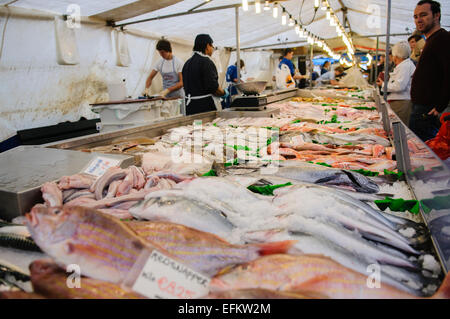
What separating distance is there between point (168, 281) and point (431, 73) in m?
4.56

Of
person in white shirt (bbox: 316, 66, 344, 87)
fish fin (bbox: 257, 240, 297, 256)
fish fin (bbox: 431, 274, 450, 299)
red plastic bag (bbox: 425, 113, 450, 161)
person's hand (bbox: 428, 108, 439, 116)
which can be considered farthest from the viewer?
person in white shirt (bbox: 316, 66, 344, 87)

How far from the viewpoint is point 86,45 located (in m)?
7.66

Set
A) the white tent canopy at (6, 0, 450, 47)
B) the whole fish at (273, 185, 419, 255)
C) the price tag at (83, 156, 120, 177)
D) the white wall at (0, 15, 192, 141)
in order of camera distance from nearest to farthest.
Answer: the whole fish at (273, 185, 419, 255)
the price tag at (83, 156, 120, 177)
the white wall at (0, 15, 192, 141)
the white tent canopy at (6, 0, 450, 47)

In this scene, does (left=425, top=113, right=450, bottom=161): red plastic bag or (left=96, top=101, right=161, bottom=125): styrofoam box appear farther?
(left=96, top=101, right=161, bottom=125): styrofoam box

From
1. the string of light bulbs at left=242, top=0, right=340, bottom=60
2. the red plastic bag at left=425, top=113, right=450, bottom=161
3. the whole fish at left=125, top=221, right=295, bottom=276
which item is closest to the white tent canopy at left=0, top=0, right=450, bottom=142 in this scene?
the string of light bulbs at left=242, top=0, right=340, bottom=60

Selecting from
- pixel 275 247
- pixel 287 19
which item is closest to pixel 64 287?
pixel 275 247

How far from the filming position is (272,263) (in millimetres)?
1066

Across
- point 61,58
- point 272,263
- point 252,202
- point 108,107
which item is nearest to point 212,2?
point 61,58

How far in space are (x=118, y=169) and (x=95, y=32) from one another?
274 inches

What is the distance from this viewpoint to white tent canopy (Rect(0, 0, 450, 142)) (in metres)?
6.14

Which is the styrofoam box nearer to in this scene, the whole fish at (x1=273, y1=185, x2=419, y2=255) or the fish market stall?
the fish market stall

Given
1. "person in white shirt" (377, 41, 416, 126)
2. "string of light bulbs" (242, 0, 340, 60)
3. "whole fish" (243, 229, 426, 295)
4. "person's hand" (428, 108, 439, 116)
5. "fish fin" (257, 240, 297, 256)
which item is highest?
"string of light bulbs" (242, 0, 340, 60)

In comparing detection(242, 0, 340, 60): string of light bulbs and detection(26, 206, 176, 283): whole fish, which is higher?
detection(242, 0, 340, 60): string of light bulbs

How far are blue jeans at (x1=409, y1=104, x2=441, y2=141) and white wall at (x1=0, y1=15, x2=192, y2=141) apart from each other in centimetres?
684
